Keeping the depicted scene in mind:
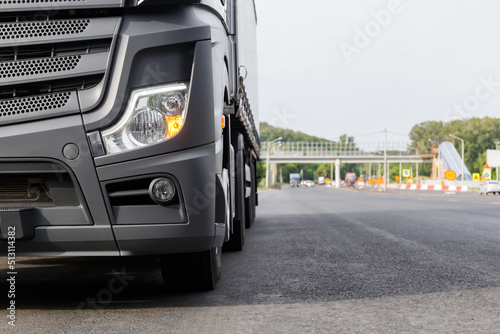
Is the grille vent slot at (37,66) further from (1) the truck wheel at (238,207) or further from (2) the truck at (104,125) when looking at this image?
(1) the truck wheel at (238,207)

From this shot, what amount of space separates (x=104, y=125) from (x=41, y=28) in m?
0.70

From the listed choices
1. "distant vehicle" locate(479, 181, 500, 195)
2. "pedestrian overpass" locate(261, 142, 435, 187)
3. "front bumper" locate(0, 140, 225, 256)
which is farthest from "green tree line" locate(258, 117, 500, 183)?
"front bumper" locate(0, 140, 225, 256)

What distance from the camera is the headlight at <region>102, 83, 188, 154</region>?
12.7 ft

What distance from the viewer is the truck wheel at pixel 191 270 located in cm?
474

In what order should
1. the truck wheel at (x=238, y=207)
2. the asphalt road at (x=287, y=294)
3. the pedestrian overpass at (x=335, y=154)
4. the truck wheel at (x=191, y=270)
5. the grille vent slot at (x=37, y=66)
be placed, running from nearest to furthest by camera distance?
1. the grille vent slot at (x=37, y=66)
2. the asphalt road at (x=287, y=294)
3. the truck wheel at (x=191, y=270)
4. the truck wheel at (x=238, y=207)
5. the pedestrian overpass at (x=335, y=154)

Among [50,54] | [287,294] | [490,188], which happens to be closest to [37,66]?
[50,54]

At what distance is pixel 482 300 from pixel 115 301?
8.96 feet

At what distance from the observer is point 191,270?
4.87 meters

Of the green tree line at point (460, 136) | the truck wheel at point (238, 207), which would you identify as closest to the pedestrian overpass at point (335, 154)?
the green tree line at point (460, 136)

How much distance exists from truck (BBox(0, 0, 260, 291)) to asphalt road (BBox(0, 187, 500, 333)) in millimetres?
553

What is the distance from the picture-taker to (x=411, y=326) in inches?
150

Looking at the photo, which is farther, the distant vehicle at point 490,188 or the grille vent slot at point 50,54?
the distant vehicle at point 490,188

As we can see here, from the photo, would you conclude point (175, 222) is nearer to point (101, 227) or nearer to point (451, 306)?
point (101, 227)

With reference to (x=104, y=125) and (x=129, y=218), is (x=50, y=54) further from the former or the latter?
(x=129, y=218)
